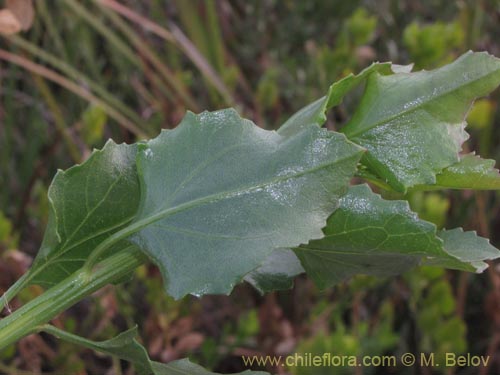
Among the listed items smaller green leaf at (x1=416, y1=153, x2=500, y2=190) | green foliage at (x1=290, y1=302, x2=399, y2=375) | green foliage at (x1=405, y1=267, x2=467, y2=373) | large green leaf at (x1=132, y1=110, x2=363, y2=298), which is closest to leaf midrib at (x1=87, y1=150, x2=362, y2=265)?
large green leaf at (x1=132, y1=110, x2=363, y2=298)

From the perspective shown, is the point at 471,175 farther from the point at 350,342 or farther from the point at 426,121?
the point at 350,342

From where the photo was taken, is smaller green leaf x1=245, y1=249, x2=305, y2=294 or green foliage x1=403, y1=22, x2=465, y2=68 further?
green foliage x1=403, y1=22, x2=465, y2=68

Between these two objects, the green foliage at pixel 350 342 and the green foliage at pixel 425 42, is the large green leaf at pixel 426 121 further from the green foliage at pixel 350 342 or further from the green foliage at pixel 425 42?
the green foliage at pixel 425 42

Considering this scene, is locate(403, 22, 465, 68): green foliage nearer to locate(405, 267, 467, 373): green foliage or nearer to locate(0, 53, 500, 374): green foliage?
locate(405, 267, 467, 373): green foliage

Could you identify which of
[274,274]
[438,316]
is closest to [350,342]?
[438,316]

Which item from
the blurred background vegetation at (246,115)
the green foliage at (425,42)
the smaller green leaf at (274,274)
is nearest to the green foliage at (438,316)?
the blurred background vegetation at (246,115)

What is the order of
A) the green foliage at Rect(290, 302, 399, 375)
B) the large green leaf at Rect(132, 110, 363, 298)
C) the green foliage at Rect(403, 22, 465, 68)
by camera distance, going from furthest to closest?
the green foliage at Rect(403, 22, 465, 68) → the green foliage at Rect(290, 302, 399, 375) → the large green leaf at Rect(132, 110, 363, 298)
